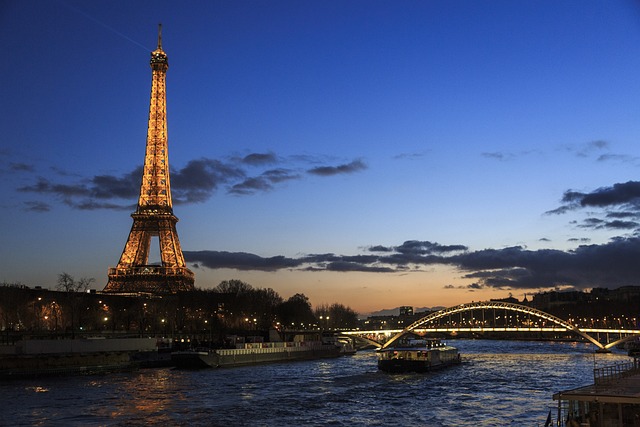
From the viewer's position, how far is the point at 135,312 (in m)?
88.5

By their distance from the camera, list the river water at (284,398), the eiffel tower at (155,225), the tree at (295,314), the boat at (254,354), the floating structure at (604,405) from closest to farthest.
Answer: the floating structure at (604,405), the river water at (284,398), the boat at (254,354), the eiffel tower at (155,225), the tree at (295,314)

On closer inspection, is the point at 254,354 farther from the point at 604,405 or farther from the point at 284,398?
the point at 604,405

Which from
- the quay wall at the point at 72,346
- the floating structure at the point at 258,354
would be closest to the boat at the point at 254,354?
the floating structure at the point at 258,354

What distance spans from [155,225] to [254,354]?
40.1 m

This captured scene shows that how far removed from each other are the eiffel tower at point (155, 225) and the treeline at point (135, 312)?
433 cm

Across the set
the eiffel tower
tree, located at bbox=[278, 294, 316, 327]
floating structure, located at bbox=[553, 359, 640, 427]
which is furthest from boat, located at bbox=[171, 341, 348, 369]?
floating structure, located at bbox=[553, 359, 640, 427]

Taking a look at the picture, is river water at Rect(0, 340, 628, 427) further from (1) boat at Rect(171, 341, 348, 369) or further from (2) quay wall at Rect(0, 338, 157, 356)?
(2) quay wall at Rect(0, 338, 157, 356)

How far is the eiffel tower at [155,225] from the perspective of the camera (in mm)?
100000

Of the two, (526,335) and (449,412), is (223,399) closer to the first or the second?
(449,412)

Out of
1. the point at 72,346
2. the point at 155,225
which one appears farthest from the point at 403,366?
the point at 155,225

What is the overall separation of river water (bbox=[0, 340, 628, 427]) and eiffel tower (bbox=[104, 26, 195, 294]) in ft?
156

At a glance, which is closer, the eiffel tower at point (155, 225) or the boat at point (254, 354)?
the boat at point (254, 354)

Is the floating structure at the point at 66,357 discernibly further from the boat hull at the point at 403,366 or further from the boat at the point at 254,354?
the boat hull at the point at 403,366

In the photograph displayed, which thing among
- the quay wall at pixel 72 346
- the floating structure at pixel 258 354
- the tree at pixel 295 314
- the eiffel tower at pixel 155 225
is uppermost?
the eiffel tower at pixel 155 225
